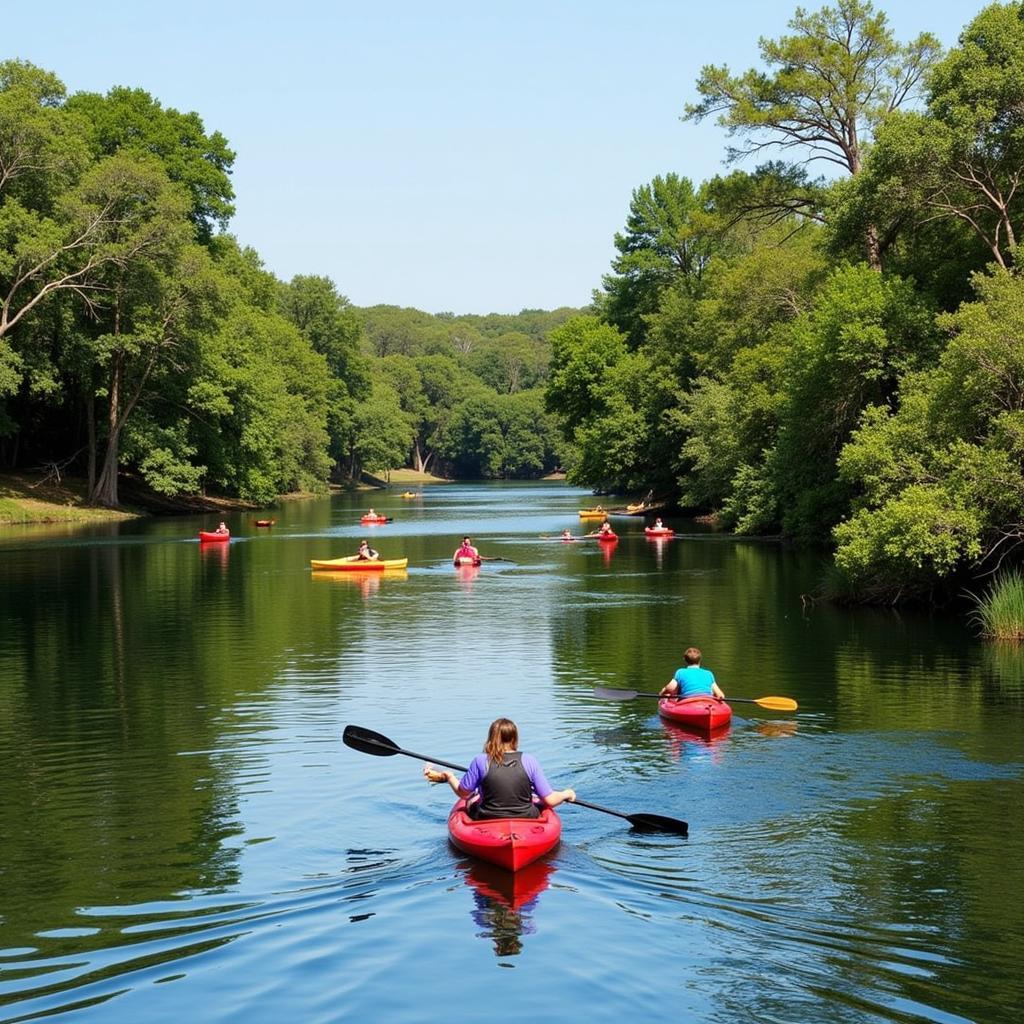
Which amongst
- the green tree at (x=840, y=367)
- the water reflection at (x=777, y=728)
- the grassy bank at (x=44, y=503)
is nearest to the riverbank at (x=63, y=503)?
the grassy bank at (x=44, y=503)

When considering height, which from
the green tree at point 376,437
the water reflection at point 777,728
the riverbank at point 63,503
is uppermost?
the green tree at point 376,437

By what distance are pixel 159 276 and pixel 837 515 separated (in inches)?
1450

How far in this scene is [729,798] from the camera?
1508cm

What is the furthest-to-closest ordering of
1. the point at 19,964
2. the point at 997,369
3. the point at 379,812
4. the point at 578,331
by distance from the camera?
1. the point at 578,331
2. the point at 997,369
3. the point at 379,812
4. the point at 19,964

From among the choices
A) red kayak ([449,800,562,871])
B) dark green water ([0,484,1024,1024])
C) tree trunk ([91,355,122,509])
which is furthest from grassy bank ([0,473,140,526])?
red kayak ([449,800,562,871])

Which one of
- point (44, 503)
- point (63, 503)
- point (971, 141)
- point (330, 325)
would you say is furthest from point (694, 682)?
point (330, 325)

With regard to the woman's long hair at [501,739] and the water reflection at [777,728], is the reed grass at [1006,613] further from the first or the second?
the woman's long hair at [501,739]

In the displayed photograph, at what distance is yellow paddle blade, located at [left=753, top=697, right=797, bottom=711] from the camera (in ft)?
64.7

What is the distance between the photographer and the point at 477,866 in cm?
1251

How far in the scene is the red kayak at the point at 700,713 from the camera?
61.3 feet

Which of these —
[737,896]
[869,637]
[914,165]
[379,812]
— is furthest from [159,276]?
[737,896]

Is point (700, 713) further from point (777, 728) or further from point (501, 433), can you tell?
point (501, 433)

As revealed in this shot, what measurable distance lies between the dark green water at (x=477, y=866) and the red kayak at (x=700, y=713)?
319 mm

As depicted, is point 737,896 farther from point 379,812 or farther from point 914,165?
point 914,165
